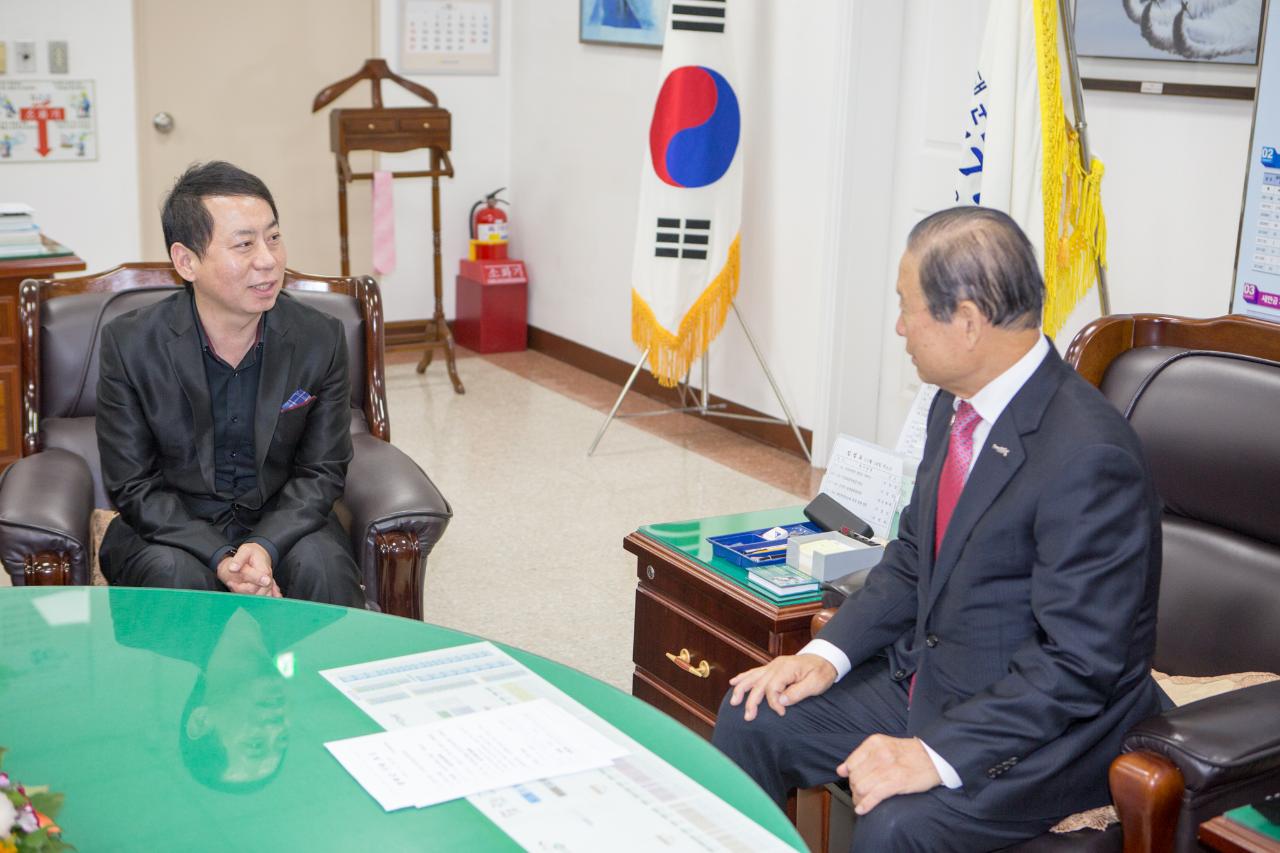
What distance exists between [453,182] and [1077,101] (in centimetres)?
400

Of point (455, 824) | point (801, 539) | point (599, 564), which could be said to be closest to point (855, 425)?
point (599, 564)

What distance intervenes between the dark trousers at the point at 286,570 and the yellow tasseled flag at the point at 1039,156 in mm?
1921

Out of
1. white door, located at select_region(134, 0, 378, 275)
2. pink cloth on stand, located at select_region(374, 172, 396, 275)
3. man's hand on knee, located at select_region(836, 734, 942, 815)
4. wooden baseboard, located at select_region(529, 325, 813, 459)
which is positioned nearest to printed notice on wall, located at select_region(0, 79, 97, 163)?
white door, located at select_region(134, 0, 378, 275)

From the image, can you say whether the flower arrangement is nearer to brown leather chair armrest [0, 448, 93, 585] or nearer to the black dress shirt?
brown leather chair armrest [0, 448, 93, 585]

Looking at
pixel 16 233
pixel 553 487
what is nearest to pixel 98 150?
pixel 16 233

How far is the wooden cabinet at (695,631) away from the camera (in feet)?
8.40

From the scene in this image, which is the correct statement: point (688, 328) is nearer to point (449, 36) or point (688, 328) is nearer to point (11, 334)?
point (11, 334)

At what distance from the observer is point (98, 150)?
19.8 feet

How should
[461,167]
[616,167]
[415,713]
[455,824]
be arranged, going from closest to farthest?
[455,824]
[415,713]
[616,167]
[461,167]

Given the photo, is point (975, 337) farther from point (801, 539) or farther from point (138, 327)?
point (138, 327)

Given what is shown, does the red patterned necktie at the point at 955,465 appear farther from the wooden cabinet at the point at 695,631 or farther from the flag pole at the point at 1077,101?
the flag pole at the point at 1077,101

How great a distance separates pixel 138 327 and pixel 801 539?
4.52ft

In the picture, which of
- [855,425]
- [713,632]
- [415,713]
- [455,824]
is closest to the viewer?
[455,824]

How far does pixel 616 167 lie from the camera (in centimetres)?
630
